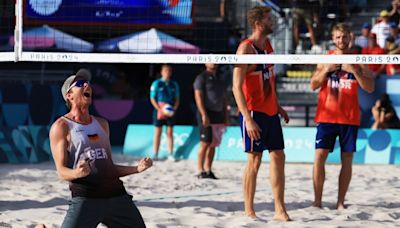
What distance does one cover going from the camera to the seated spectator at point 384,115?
463 inches

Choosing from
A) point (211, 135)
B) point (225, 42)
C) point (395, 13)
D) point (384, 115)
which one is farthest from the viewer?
point (395, 13)

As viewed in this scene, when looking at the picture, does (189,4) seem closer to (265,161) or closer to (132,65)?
(265,161)

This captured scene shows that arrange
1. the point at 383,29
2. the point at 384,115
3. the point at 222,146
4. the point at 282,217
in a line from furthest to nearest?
the point at 383,29
the point at 384,115
the point at 222,146
the point at 282,217

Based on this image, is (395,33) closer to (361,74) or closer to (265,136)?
(361,74)

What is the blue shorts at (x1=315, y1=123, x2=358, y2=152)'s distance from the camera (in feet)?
21.4

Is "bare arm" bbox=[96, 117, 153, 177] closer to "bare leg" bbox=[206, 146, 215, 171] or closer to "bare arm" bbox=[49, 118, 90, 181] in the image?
"bare arm" bbox=[49, 118, 90, 181]

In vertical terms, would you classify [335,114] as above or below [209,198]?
above

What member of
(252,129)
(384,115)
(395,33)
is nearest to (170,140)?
(384,115)

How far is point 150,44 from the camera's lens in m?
12.2

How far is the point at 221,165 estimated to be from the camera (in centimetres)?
1040

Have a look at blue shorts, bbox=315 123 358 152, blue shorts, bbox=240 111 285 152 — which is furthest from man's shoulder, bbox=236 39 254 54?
blue shorts, bbox=315 123 358 152

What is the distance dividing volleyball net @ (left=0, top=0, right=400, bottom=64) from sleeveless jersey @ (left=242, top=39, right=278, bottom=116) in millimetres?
202

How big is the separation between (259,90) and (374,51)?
6.50 meters

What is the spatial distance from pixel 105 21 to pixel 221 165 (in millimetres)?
2413
